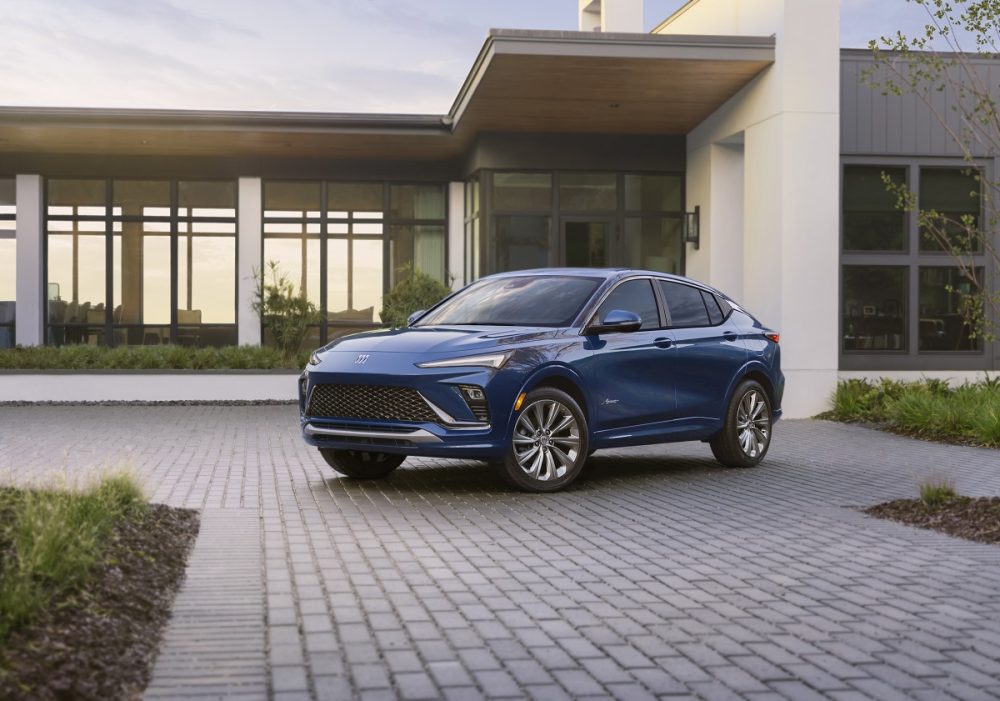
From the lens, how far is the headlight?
33.3 ft

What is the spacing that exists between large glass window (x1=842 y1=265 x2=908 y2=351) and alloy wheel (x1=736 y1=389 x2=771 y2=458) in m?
Answer: 7.58

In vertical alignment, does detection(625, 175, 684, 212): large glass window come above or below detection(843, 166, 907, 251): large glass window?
above

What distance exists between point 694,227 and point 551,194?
8.43 ft

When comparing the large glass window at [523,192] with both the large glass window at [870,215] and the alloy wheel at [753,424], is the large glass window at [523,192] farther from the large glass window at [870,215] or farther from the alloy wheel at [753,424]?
the alloy wheel at [753,424]

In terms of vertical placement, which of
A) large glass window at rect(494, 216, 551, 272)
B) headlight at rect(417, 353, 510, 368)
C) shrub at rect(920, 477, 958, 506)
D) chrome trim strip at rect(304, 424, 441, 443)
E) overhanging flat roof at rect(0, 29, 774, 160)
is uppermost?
overhanging flat roof at rect(0, 29, 774, 160)

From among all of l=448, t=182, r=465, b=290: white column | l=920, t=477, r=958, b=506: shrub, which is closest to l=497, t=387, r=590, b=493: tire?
l=920, t=477, r=958, b=506: shrub

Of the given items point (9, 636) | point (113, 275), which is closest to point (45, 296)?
point (113, 275)

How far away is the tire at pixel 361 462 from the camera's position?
441 inches

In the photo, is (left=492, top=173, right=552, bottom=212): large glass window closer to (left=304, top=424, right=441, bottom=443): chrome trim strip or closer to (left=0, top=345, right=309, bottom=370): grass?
(left=0, top=345, right=309, bottom=370): grass

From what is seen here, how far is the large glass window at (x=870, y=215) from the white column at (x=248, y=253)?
12.6 metres

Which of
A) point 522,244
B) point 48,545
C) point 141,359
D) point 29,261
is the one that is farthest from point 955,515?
point 29,261

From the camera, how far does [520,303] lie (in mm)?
11617

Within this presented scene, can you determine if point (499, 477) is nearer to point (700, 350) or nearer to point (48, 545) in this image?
point (700, 350)

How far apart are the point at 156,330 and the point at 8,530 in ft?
72.8
